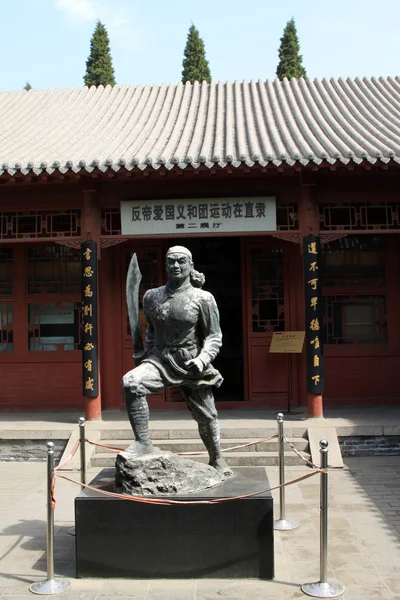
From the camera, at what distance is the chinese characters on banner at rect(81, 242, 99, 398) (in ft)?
26.2

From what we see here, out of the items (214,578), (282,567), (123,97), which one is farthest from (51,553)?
(123,97)

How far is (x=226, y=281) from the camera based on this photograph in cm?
955

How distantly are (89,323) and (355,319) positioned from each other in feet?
12.9

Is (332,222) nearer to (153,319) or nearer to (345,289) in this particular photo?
(345,289)

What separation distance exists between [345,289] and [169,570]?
5.82 m

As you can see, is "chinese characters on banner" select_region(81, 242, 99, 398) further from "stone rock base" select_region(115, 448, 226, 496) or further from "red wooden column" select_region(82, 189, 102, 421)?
"stone rock base" select_region(115, 448, 226, 496)

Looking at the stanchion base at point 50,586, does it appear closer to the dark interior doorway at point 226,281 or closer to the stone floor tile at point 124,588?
the stone floor tile at point 124,588

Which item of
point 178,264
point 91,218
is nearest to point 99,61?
point 91,218

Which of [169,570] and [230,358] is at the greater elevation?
[230,358]

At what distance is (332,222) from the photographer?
8727 mm

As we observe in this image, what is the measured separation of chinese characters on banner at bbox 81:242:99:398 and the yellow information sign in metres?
2.43

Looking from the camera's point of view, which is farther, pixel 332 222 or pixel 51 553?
pixel 332 222

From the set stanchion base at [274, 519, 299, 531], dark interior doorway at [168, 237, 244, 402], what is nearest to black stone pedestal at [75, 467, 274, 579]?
stanchion base at [274, 519, 299, 531]

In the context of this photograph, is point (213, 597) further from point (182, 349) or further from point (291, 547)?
point (182, 349)
